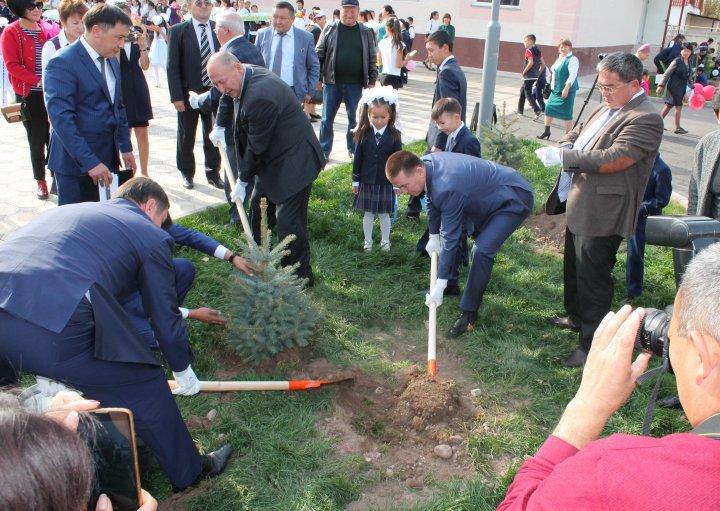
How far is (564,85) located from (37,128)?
301 inches

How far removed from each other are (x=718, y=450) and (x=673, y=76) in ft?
40.6

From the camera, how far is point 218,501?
288 cm

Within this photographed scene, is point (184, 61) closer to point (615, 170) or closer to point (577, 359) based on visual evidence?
point (615, 170)

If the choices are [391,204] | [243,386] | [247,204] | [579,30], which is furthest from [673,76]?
[243,386]

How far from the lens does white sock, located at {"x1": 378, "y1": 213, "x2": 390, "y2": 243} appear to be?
5.59 metres

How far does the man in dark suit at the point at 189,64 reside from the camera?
612 cm

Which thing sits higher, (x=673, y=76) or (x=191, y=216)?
(x=673, y=76)

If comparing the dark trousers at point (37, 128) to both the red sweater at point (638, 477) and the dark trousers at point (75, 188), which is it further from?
the red sweater at point (638, 477)

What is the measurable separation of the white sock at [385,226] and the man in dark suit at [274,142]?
985 mm

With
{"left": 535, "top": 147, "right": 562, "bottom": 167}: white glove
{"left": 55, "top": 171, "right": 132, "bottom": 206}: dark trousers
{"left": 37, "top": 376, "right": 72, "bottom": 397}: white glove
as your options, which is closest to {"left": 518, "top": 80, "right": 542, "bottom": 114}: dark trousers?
{"left": 535, "top": 147, "right": 562, "bottom": 167}: white glove

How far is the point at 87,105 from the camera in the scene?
4352 mm

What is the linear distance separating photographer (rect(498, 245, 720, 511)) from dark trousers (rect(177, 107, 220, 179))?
225 inches

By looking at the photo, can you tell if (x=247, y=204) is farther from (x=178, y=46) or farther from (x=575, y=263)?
(x=575, y=263)

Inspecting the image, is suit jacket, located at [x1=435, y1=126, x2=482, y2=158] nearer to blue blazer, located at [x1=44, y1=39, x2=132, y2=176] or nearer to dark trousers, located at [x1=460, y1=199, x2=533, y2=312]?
dark trousers, located at [x1=460, y1=199, x2=533, y2=312]
